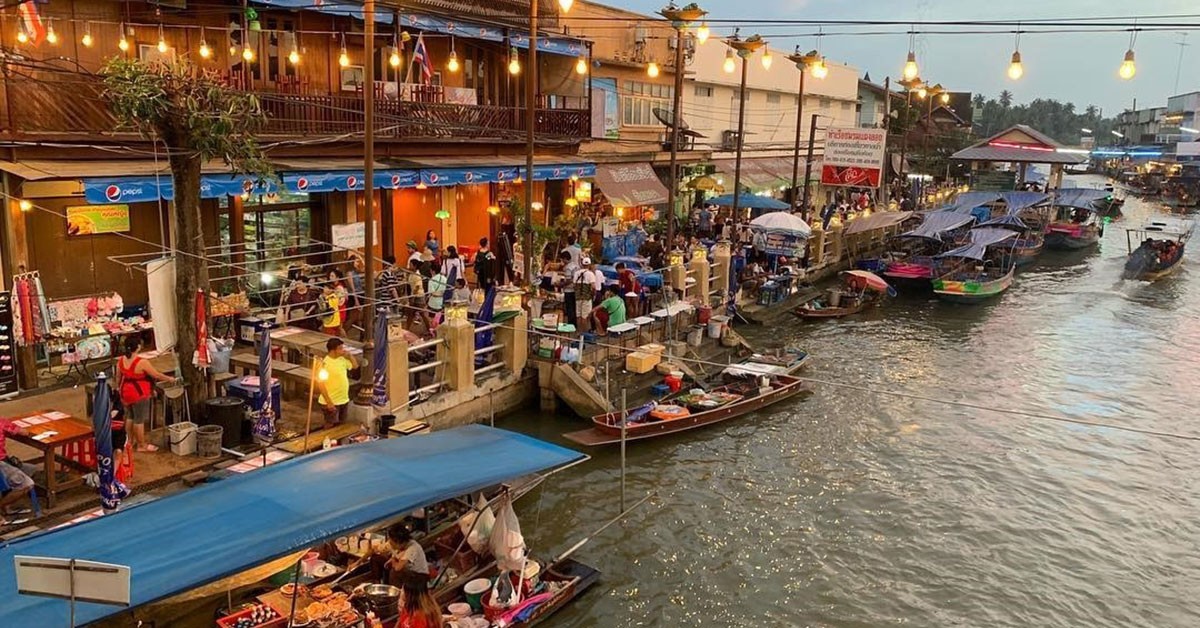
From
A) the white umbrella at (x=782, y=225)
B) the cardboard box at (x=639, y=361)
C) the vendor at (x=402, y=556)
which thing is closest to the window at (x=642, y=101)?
the white umbrella at (x=782, y=225)

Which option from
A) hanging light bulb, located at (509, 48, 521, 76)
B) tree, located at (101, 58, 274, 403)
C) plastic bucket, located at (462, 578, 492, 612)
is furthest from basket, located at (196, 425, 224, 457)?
hanging light bulb, located at (509, 48, 521, 76)

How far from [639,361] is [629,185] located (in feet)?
41.6

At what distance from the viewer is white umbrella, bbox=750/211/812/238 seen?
32.2 metres

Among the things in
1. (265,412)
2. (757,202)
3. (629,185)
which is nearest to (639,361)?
(265,412)

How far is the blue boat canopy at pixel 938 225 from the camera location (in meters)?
41.1

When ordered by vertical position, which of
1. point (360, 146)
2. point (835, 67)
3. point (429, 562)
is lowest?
point (429, 562)

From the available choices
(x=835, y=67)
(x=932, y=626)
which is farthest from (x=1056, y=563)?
(x=835, y=67)

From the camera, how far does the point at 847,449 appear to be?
63.1 feet

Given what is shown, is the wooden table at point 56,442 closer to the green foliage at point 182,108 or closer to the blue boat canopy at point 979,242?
the green foliage at point 182,108

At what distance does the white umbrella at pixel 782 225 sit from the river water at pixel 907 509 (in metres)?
6.87

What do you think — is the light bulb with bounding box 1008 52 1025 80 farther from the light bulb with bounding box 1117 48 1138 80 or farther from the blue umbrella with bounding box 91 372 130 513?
the blue umbrella with bounding box 91 372 130 513

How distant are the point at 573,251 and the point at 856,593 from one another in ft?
44.4

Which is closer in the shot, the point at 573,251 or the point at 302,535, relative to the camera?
the point at 302,535

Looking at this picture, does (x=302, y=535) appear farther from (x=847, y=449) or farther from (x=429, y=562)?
(x=847, y=449)
